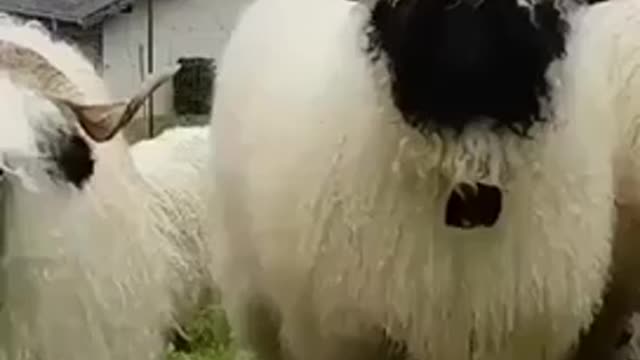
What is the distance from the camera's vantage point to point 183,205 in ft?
A: 17.5

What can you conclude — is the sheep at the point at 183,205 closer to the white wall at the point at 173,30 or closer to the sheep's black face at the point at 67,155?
the sheep's black face at the point at 67,155

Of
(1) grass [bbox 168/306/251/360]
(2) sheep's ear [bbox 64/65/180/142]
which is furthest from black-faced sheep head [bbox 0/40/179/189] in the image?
(1) grass [bbox 168/306/251/360]

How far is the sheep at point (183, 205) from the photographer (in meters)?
5.23

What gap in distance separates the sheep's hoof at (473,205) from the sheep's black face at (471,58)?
16cm

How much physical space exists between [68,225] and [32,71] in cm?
46

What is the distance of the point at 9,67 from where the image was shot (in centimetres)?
417

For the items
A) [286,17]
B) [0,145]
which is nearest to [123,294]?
[0,145]

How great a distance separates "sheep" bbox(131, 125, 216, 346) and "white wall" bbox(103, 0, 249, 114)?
2.86m

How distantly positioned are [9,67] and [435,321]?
122 cm

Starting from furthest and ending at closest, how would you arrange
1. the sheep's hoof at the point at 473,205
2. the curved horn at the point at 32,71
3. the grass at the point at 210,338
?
the grass at the point at 210,338, the curved horn at the point at 32,71, the sheep's hoof at the point at 473,205

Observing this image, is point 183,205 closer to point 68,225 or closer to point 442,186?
point 68,225

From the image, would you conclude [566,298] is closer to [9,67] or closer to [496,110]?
[496,110]

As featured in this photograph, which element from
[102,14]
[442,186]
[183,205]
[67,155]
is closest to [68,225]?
[67,155]

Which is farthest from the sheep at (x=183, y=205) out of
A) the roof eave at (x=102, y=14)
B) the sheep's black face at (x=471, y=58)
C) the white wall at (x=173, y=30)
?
the white wall at (x=173, y=30)
